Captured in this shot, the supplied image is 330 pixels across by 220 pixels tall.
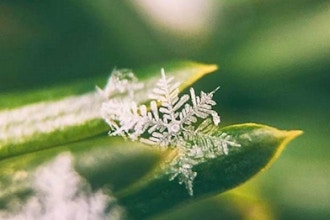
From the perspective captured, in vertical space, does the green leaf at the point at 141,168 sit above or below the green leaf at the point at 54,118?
below

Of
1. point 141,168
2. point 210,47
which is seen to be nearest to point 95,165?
point 141,168

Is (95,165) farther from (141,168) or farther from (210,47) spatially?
(210,47)

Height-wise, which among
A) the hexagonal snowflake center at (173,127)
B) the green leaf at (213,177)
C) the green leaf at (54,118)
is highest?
the green leaf at (54,118)

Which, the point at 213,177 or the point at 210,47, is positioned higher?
the point at 210,47

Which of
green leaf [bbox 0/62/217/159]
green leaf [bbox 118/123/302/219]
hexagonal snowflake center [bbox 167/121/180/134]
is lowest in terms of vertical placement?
green leaf [bbox 118/123/302/219]

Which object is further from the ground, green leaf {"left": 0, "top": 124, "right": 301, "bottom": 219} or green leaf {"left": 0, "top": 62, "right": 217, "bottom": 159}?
green leaf {"left": 0, "top": 62, "right": 217, "bottom": 159}
